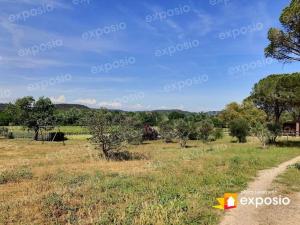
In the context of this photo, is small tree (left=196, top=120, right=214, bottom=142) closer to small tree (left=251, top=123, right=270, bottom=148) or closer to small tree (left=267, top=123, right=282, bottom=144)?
small tree (left=267, top=123, right=282, bottom=144)

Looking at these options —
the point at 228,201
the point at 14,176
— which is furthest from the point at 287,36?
the point at 14,176

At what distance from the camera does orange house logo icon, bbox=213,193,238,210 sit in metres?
10.6

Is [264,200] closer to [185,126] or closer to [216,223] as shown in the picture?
[216,223]

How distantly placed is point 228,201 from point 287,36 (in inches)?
547

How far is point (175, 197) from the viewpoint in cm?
1159

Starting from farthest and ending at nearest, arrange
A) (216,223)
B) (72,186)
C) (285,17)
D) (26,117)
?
(26,117), (285,17), (72,186), (216,223)

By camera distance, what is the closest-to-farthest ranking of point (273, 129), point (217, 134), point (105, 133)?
point (105, 133), point (273, 129), point (217, 134)

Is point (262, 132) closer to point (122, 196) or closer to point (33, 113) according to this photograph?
point (122, 196)

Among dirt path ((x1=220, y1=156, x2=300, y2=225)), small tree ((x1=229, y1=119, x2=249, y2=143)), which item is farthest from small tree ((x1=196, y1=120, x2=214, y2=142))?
dirt path ((x1=220, y1=156, x2=300, y2=225))

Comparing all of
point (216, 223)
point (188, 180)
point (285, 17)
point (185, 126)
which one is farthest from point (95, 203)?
point (185, 126)

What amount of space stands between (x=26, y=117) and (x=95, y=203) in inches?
2123

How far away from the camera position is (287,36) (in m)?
20.5

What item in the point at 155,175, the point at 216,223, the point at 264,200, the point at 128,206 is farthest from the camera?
the point at 155,175

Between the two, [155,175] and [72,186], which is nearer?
[72,186]
